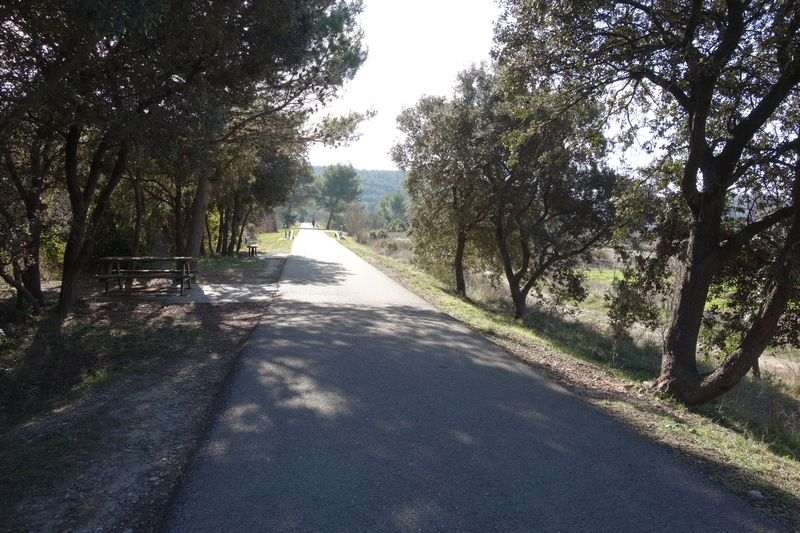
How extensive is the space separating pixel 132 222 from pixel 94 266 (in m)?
5.91

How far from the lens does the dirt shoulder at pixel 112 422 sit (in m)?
3.61

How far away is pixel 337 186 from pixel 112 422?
109 metres

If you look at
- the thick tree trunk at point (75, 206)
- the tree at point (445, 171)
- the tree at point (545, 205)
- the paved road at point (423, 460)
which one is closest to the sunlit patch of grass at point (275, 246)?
the tree at point (445, 171)

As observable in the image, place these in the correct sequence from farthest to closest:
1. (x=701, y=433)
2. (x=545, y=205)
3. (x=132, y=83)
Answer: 1. (x=545, y=205)
2. (x=132, y=83)
3. (x=701, y=433)

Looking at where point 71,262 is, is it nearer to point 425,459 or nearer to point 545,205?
point 425,459

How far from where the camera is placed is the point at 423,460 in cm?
430

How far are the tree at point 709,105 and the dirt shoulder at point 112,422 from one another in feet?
20.8

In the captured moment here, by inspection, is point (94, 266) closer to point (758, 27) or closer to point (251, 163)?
point (251, 163)

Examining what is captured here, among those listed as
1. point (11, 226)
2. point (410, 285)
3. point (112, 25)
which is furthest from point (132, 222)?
point (112, 25)

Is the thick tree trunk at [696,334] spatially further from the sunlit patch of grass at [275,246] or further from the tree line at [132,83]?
the sunlit patch of grass at [275,246]

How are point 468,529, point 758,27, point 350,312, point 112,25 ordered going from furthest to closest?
1. point 350,312
2. point 758,27
3. point 112,25
4. point 468,529

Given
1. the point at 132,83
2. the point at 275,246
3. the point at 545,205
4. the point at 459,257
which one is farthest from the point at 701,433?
the point at 275,246

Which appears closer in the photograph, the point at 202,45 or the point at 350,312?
the point at 202,45

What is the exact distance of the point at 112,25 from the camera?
6.15m
